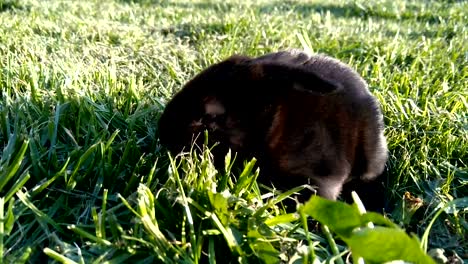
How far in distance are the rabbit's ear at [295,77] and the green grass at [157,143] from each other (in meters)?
0.46

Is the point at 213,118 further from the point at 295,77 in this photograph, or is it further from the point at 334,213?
the point at 334,213

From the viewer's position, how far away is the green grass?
2207mm

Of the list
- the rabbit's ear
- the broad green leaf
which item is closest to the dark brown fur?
the rabbit's ear

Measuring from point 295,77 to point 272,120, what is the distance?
216 mm

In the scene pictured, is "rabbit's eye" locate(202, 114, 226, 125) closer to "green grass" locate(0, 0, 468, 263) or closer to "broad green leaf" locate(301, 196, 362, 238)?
"green grass" locate(0, 0, 468, 263)

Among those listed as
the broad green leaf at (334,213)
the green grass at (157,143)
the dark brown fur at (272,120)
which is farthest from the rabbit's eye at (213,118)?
the broad green leaf at (334,213)

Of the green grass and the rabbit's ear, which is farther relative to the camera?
the rabbit's ear

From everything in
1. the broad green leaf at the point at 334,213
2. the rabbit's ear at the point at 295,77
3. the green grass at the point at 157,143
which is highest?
the rabbit's ear at the point at 295,77

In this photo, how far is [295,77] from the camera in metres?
2.68

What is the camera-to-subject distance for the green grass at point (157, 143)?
2.21 metres

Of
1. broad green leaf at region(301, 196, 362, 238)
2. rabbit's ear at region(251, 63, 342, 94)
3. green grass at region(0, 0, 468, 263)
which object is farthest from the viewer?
rabbit's ear at region(251, 63, 342, 94)

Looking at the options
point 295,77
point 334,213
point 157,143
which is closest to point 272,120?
point 295,77

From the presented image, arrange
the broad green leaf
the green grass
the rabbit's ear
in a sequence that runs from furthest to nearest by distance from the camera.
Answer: the rabbit's ear → the green grass → the broad green leaf

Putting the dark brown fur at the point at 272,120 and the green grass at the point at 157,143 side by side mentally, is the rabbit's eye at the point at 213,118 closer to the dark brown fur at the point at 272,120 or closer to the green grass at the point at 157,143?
the dark brown fur at the point at 272,120
